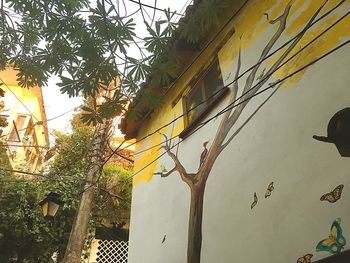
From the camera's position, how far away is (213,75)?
5.23 meters

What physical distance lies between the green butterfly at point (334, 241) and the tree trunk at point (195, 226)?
5.96 ft

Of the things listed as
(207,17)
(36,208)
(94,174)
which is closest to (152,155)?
(94,174)

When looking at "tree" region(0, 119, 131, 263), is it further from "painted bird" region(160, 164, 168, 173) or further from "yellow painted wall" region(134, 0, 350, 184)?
"painted bird" region(160, 164, 168, 173)

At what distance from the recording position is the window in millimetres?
4882

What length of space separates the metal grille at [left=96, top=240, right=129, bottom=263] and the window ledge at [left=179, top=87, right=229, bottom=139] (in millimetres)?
6024

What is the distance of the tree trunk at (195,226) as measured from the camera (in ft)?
13.1

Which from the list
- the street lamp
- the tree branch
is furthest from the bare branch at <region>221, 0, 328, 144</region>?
the street lamp

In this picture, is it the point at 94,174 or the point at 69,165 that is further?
the point at 69,165

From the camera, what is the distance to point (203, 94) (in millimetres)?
5375

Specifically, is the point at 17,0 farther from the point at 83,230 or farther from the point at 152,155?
the point at 83,230

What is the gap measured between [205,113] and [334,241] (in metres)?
2.74

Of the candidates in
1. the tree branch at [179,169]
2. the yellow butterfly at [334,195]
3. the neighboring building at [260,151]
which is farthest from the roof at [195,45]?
the yellow butterfly at [334,195]

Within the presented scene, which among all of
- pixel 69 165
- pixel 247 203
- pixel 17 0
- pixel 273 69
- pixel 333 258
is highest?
pixel 69 165

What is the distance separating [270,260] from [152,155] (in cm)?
377
